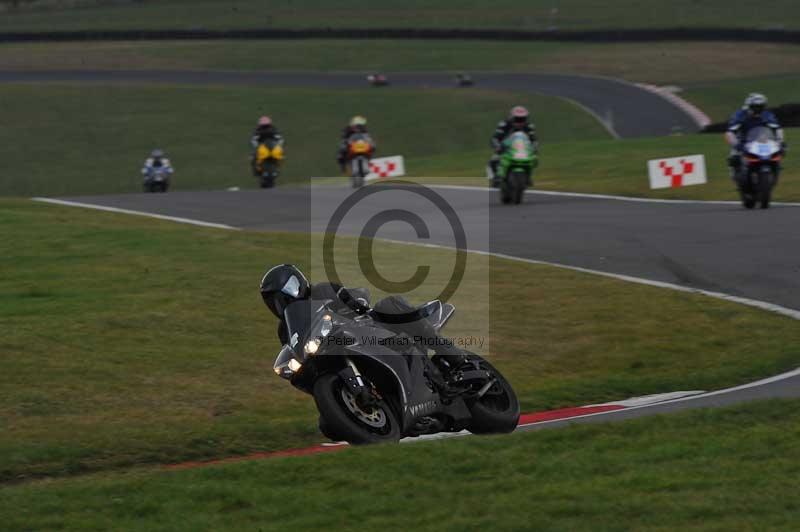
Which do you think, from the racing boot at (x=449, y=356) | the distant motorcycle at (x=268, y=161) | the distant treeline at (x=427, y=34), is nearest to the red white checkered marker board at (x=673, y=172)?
the distant motorcycle at (x=268, y=161)

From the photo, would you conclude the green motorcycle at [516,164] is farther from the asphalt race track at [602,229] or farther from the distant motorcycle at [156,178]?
the distant motorcycle at [156,178]

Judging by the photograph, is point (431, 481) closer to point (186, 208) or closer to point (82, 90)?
point (186, 208)

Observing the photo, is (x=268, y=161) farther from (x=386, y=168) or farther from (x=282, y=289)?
(x=282, y=289)

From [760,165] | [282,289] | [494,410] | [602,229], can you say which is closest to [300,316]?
[282,289]

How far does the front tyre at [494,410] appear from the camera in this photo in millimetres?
7801

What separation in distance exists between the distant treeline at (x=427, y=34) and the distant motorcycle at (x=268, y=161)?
3072 cm

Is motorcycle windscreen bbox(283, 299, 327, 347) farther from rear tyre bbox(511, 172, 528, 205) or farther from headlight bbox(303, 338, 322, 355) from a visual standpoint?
rear tyre bbox(511, 172, 528, 205)

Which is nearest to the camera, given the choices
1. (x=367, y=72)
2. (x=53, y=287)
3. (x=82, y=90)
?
(x=53, y=287)

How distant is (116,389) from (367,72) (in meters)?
45.6

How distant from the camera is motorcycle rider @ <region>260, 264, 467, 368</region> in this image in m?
7.57

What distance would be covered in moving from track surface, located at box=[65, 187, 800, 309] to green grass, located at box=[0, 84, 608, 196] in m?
10.4

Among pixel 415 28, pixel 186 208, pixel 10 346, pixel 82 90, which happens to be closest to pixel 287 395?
pixel 10 346

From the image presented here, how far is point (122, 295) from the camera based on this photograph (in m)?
12.7

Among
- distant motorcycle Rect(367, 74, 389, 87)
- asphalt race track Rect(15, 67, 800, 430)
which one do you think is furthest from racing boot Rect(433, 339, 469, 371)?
distant motorcycle Rect(367, 74, 389, 87)
